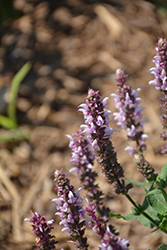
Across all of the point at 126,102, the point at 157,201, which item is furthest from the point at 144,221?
the point at 126,102

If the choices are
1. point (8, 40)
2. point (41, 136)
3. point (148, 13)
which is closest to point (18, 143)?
point (41, 136)

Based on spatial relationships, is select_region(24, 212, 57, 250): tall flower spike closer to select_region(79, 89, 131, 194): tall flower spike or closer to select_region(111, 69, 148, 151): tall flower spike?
select_region(79, 89, 131, 194): tall flower spike

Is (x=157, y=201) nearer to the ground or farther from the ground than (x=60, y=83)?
nearer to the ground

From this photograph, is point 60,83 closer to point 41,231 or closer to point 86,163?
point 86,163

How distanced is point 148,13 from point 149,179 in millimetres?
3575

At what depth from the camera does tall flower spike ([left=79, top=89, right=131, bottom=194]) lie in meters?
1.26

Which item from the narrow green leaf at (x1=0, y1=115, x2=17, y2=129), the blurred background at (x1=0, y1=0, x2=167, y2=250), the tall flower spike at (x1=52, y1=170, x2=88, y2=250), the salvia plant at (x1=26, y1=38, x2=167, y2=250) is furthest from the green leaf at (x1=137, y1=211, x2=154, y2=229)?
the narrow green leaf at (x1=0, y1=115, x2=17, y2=129)

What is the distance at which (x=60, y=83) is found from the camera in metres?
3.79

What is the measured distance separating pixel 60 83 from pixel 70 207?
2738 millimetres

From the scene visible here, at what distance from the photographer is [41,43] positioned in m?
4.32

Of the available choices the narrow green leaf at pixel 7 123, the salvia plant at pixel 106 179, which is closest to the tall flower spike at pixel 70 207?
the salvia plant at pixel 106 179

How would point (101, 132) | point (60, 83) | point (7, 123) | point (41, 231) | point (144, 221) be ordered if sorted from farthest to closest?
point (60, 83)
point (7, 123)
point (144, 221)
point (101, 132)
point (41, 231)

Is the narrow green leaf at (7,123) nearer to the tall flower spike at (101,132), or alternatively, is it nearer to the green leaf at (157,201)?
the tall flower spike at (101,132)

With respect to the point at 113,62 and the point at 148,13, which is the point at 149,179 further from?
the point at 148,13
